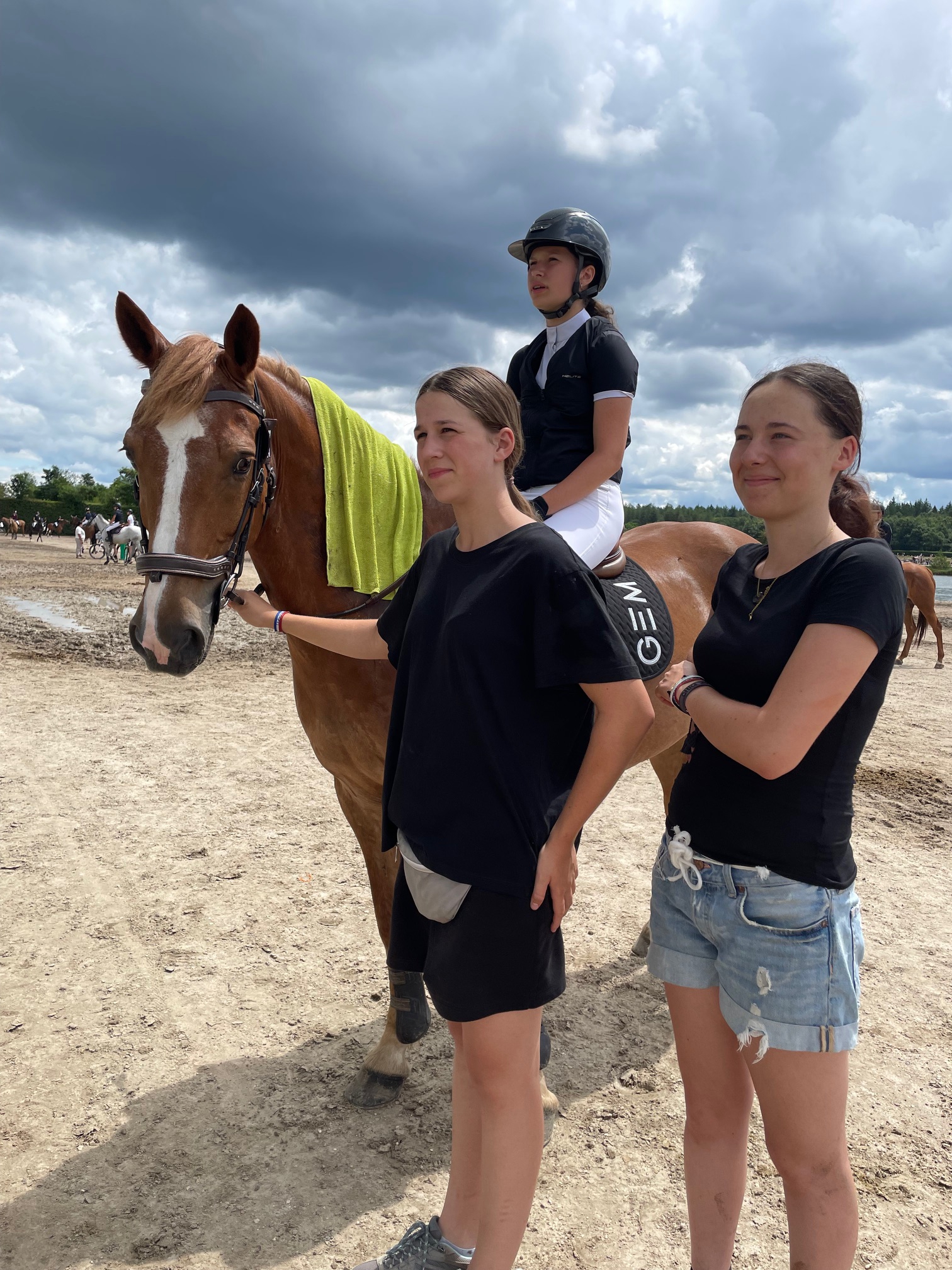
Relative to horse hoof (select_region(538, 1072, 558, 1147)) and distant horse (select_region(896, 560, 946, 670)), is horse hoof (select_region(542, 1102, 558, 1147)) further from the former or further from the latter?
distant horse (select_region(896, 560, 946, 670))

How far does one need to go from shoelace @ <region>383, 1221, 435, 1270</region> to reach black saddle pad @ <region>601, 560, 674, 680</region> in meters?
1.93

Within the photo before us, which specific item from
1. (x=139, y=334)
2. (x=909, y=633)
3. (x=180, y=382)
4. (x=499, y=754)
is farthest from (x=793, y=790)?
(x=909, y=633)

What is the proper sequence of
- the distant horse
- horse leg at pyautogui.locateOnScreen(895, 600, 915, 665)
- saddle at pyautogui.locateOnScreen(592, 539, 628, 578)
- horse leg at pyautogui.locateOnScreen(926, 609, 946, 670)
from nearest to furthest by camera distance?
saddle at pyautogui.locateOnScreen(592, 539, 628, 578)
the distant horse
horse leg at pyautogui.locateOnScreen(926, 609, 946, 670)
horse leg at pyautogui.locateOnScreen(895, 600, 915, 665)

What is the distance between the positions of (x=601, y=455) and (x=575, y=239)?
89cm

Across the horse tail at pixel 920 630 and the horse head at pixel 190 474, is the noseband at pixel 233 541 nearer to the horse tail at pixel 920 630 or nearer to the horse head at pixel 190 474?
the horse head at pixel 190 474

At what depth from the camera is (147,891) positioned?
14.0 ft

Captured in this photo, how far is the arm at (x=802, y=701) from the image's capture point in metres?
1.35

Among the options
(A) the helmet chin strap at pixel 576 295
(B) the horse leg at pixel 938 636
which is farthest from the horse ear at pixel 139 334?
(B) the horse leg at pixel 938 636

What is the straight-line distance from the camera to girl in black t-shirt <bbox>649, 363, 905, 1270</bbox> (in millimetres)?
1392

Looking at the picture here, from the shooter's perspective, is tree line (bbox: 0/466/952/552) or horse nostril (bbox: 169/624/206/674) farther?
tree line (bbox: 0/466/952/552)

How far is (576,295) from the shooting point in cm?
293

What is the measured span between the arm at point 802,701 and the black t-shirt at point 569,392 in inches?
62.7

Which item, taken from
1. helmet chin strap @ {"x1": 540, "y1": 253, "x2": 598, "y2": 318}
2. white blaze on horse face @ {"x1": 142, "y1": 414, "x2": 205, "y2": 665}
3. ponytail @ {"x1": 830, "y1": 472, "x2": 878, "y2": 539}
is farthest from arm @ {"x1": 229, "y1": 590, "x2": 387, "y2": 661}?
helmet chin strap @ {"x1": 540, "y1": 253, "x2": 598, "y2": 318}

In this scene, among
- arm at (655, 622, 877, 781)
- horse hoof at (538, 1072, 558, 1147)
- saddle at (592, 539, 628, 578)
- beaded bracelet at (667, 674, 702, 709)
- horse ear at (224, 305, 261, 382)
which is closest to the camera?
arm at (655, 622, 877, 781)
